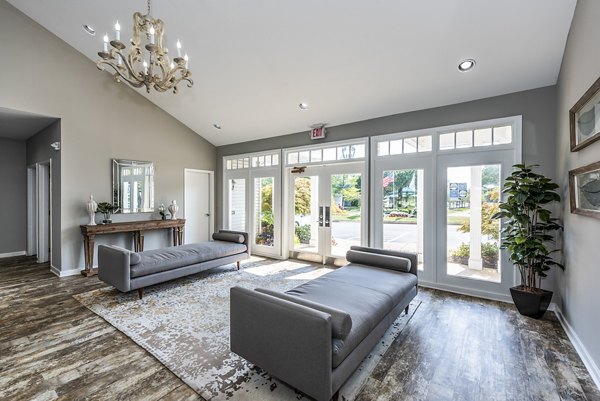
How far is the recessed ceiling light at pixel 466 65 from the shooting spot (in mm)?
3211

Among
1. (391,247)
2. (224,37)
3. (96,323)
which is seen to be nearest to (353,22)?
(224,37)

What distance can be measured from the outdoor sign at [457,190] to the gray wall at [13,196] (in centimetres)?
850

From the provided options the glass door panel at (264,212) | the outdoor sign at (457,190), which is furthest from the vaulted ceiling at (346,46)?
the glass door panel at (264,212)

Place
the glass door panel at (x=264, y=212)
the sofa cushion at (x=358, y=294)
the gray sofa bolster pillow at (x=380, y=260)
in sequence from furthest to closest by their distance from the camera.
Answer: the glass door panel at (x=264, y=212) → the gray sofa bolster pillow at (x=380, y=260) → the sofa cushion at (x=358, y=294)

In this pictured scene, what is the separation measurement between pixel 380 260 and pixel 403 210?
1.34 meters

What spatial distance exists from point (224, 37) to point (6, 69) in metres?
3.26

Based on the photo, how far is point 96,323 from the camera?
293 centimetres

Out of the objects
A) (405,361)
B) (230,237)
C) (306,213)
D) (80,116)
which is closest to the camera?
(405,361)

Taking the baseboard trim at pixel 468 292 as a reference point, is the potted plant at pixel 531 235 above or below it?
above

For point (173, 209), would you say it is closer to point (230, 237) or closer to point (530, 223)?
point (230, 237)

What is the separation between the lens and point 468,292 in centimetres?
380

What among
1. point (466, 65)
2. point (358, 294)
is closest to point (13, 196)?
point (358, 294)

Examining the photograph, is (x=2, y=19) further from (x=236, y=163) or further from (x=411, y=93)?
(x=411, y=93)

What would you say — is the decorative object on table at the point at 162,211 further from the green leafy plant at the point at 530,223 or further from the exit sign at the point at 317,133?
the green leafy plant at the point at 530,223
